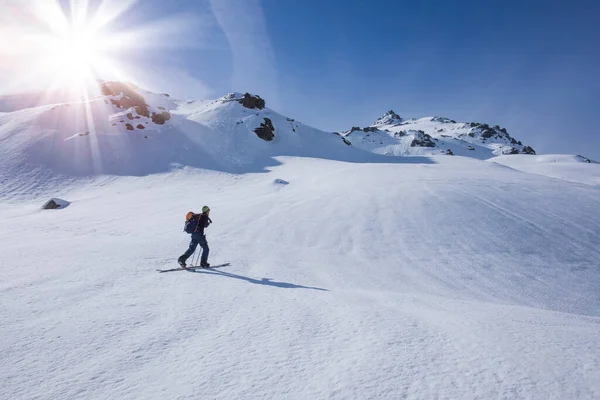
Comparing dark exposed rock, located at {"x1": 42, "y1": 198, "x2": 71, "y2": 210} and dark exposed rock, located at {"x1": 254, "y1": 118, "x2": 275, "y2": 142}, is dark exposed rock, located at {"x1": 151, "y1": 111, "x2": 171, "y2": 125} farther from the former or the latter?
dark exposed rock, located at {"x1": 42, "y1": 198, "x2": 71, "y2": 210}

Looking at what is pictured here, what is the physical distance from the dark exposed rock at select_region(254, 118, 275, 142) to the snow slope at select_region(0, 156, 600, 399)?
119ft

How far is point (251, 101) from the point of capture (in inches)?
2542

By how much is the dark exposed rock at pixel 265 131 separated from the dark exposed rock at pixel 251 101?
10.3 meters

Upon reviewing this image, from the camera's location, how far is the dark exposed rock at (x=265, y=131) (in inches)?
2084

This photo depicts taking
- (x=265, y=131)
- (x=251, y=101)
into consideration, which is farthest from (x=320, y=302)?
(x=251, y=101)

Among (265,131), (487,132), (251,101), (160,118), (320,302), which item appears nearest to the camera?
(320,302)

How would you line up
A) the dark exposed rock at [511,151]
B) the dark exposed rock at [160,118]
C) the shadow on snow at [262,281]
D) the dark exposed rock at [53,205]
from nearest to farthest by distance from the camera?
the shadow on snow at [262,281] < the dark exposed rock at [53,205] < the dark exposed rock at [160,118] < the dark exposed rock at [511,151]

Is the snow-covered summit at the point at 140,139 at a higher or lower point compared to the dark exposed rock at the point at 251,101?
lower

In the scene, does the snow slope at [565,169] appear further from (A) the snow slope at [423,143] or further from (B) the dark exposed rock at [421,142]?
(B) the dark exposed rock at [421,142]

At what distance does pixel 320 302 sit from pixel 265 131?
50365 millimetres

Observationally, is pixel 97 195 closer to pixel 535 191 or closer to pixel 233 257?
pixel 233 257

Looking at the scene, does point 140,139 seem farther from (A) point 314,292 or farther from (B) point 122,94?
(A) point 314,292

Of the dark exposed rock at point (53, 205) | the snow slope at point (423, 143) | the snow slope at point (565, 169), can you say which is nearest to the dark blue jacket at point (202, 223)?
the dark exposed rock at point (53, 205)

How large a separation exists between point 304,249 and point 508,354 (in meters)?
9.07
